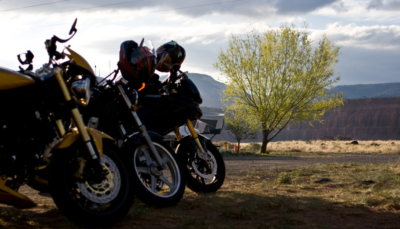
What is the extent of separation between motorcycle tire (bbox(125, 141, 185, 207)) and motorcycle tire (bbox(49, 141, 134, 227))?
51cm

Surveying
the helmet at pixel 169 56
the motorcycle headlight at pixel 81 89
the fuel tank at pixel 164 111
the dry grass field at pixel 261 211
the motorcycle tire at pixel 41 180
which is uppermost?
the helmet at pixel 169 56

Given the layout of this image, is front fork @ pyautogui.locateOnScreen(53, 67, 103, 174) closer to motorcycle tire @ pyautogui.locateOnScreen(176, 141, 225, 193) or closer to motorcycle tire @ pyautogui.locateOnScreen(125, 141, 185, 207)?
motorcycle tire @ pyautogui.locateOnScreen(125, 141, 185, 207)

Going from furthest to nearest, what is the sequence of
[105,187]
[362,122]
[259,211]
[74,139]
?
1. [362,122]
2. [259,211]
3. [105,187]
4. [74,139]

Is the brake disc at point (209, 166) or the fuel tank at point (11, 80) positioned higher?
the fuel tank at point (11, 80)

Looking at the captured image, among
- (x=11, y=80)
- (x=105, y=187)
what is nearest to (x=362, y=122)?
(x=105, y=187)

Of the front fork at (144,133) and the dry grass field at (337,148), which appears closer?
the front fork at (144,133)

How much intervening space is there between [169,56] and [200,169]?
5.83 feet

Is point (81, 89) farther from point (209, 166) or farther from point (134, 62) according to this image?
point (209, 166)

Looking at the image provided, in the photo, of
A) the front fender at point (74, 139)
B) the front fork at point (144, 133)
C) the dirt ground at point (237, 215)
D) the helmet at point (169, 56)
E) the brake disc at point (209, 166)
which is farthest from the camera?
the helmet at point (169, 56)

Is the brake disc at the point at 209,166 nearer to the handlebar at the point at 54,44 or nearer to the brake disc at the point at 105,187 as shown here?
the brake disc at the point at 105,187

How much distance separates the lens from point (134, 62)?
5074mm

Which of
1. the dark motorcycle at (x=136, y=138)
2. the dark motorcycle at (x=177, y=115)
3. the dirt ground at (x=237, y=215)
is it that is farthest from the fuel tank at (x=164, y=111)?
the dirt ground at (x=237, y=215)

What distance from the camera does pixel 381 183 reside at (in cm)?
667

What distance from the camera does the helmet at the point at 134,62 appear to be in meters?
5.08
